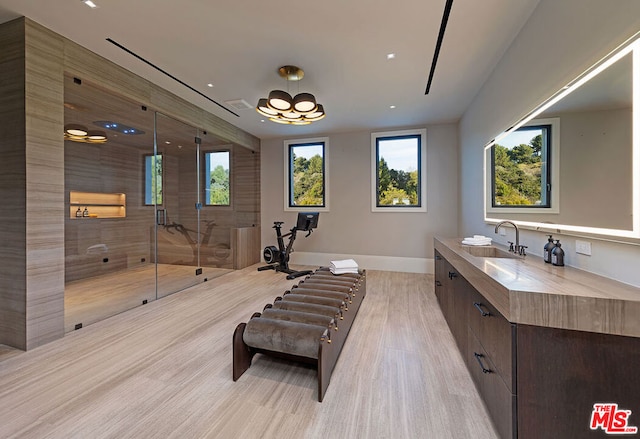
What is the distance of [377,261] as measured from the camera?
18.7 ft

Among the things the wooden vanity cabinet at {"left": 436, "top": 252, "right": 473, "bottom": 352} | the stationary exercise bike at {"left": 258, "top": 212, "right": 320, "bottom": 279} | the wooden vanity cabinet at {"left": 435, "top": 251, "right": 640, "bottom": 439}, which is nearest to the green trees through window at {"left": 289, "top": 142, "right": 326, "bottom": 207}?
the stationary exercise bike at {"left": 258, "top": 212, "right": 320, "bottom": 279}

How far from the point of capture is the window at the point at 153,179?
4.49 meters

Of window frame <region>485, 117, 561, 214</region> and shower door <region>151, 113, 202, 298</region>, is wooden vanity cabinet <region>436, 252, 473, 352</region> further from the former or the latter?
shower door <region>151, 113, 202, 298</region>

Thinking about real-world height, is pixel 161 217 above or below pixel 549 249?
above

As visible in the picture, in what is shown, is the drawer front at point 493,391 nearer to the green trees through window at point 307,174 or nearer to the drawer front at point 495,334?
the drawer front at point 495,334

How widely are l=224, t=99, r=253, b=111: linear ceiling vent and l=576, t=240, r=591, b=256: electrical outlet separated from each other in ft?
14.6

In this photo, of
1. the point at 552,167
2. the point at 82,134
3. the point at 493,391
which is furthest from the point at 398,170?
the point at 82,134

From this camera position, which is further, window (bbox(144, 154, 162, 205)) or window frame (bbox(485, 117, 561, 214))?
window (bbox(144, 154, 162, 205))

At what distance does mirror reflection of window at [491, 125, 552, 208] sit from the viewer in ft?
6.75

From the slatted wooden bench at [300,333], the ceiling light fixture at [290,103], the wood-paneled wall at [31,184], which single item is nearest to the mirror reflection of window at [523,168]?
the slatted wooden bench at [300,333]

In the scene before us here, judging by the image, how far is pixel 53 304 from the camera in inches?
100

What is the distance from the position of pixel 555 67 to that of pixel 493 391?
7.79 ft

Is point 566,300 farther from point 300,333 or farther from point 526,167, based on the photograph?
point 526,167

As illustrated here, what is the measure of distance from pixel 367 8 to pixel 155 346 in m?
3.71
